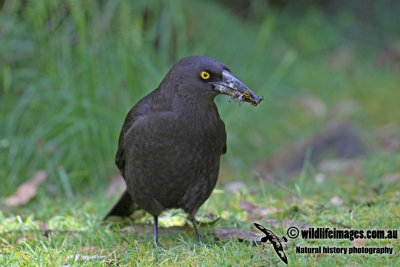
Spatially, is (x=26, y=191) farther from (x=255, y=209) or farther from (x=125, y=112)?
(x=255, y=209)

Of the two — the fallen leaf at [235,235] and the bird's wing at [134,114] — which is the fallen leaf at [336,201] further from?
the bird's wing at [134,114]

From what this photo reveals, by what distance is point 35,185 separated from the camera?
15.8 feet

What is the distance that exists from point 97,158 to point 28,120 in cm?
81

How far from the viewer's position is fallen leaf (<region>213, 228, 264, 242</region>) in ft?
9.03

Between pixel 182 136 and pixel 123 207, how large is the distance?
0.87 metres

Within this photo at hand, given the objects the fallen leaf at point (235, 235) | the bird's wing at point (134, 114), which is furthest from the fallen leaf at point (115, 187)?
the fallen leaf at point (235, 235)

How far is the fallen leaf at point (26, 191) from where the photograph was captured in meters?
4.49

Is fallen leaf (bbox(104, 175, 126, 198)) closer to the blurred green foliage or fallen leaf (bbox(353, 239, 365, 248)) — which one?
the blurred green foliage

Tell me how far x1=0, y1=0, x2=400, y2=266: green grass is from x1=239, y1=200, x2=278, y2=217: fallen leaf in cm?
8

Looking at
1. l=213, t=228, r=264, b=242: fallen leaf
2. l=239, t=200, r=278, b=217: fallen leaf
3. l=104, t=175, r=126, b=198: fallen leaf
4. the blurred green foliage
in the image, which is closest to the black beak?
l=213, t=228, r=264, b=242: fallen leaf

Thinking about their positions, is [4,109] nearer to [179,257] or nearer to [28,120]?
[28,120]

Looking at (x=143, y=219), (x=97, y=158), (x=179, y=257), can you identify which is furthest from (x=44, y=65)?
(x=179, y=257)

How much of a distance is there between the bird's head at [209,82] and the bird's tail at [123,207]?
91cm

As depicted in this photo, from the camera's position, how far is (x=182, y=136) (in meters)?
2.90
